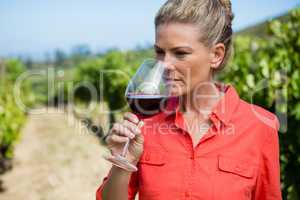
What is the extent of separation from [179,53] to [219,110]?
0.33 meters

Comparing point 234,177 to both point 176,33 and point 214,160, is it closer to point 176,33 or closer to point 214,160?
point 214,160

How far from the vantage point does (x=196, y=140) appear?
69.0 inches

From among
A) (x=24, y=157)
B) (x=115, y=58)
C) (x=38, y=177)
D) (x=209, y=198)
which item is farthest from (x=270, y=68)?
(x=115, y=58)

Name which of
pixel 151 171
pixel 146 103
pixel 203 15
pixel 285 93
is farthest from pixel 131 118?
pixel 285 93

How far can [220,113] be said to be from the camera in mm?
1801

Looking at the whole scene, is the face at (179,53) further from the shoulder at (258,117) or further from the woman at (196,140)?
the shoulder at (258,117)

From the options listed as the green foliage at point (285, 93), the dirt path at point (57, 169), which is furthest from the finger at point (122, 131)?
the dirt path at point (57, 169)

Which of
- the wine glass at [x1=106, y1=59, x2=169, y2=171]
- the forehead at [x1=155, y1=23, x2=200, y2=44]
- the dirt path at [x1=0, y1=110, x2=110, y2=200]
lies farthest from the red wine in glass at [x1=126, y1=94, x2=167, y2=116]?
the dirt path at [x1=0, y1=110, x2=110, y2=200]

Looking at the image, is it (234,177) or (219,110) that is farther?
(219,110)

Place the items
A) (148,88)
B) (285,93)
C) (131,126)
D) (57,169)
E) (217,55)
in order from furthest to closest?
(57,169)
(285,93)
(217,55)
(148,88)
(131,126)

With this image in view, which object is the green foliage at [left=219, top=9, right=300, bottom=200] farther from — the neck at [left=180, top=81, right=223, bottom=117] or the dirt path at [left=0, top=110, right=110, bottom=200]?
the dirt path at [left=0, top=110, right=110, bottom=200]

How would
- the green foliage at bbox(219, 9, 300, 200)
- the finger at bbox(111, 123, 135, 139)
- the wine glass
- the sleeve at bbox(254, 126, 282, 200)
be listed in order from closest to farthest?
the finger at bbox(111, 123, 135, 139)
the wine glass
the sleeve at bbox(254, 126, 282, 200)
the green foliage at bbox(219, 9, 300, 200)

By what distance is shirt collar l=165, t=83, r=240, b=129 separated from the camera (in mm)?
1777

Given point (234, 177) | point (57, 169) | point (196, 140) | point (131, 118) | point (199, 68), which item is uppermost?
point (199, 68)
